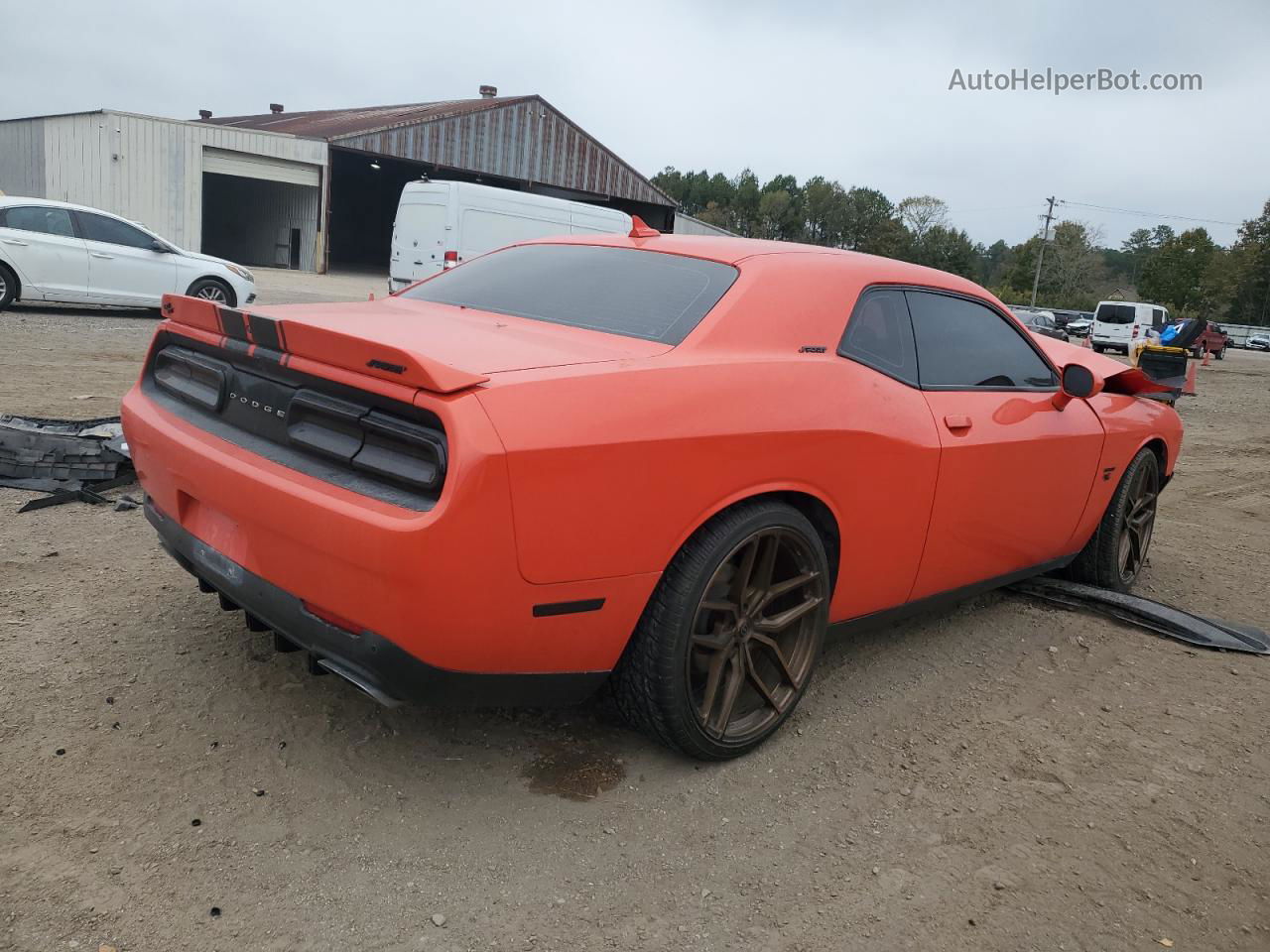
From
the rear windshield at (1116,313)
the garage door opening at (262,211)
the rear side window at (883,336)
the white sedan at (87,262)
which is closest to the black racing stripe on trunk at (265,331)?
the rear side window at (883,336)

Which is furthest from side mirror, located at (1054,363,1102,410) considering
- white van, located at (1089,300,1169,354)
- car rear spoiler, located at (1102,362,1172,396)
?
white van, located at (1089,300,1169,354)

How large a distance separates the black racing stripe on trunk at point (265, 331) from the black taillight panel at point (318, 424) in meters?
0.05

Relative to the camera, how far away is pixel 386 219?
39688 mm

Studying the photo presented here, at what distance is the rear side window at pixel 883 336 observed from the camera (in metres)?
3.00

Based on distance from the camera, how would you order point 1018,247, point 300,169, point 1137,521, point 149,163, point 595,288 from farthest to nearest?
point 1018,247 < point 300,169 < point 149,163 < point 1137,521 < point 595,288

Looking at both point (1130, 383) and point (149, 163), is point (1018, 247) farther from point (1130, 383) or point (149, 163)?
point (1130, 383)

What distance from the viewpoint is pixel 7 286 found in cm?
1116

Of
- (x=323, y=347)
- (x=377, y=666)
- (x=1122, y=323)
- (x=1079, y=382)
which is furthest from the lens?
(x=1122, y=323)

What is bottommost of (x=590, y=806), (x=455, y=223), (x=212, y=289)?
(x=590, y=806)

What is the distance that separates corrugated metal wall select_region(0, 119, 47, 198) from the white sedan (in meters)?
15.8

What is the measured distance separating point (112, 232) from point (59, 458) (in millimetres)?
8743

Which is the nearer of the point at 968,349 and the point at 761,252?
the point at 761,252

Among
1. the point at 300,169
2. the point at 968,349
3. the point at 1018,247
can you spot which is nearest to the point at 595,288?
the point at 968,349

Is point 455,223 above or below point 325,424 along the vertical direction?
above
